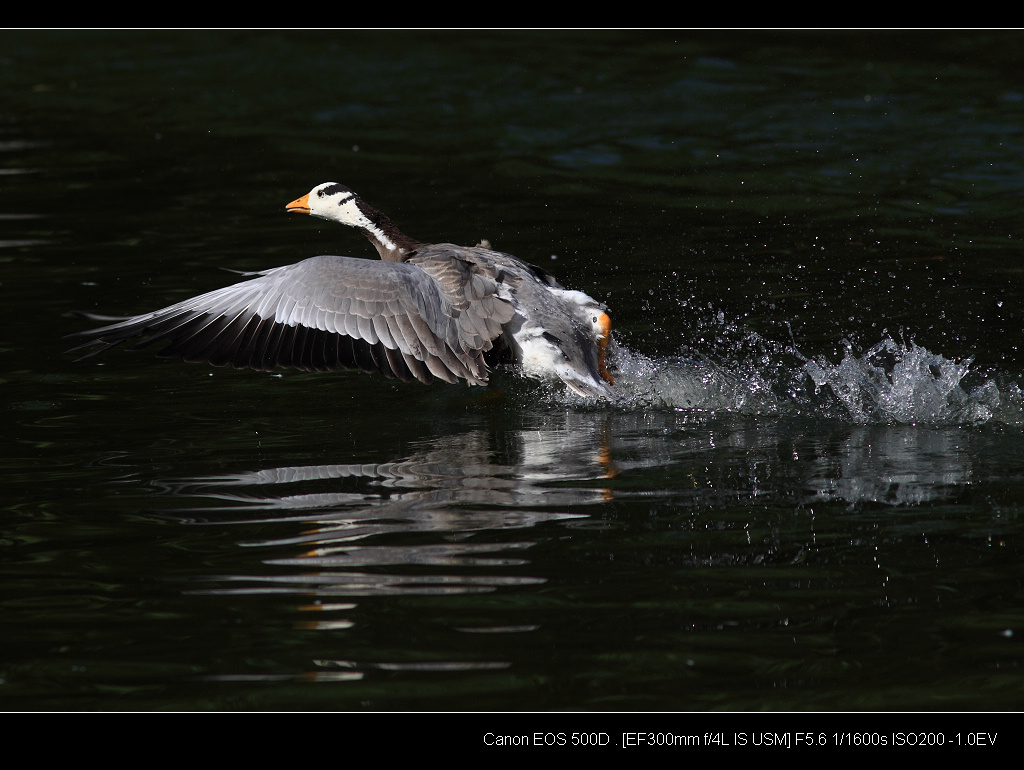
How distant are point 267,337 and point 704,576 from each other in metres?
3.91

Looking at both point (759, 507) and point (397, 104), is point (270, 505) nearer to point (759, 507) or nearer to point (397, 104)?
point (759, 507)

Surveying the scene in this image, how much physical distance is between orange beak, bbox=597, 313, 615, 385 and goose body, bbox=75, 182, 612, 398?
0.01 m

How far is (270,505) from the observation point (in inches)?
298

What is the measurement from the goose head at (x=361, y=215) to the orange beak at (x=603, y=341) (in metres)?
1.74

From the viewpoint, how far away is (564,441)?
8.85 metres

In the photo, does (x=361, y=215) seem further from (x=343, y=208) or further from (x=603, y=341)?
(x=603, y=341)

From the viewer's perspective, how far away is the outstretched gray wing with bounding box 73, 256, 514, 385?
29.2 feet

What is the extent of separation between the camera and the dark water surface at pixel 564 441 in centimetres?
570

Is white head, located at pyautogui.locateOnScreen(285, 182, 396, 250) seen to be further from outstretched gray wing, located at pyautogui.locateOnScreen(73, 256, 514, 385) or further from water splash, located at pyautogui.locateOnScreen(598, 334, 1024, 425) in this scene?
water splash, located at pyautogui.locateOnScreen(598, 334, 1024, 425)

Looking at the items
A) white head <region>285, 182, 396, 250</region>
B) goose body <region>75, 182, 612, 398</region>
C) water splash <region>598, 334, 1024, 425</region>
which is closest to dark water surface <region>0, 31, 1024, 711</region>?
water splash <region>598, 334, 1024, 425</region>

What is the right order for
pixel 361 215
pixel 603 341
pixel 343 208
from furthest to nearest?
pixel 343 208, pixel 361 215, pixel 603 341

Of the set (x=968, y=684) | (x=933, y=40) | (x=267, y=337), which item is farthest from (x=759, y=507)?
(x=933, y=40)

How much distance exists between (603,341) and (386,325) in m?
1.66

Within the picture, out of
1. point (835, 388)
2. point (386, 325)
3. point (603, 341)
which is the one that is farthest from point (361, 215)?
point (835, 388)
